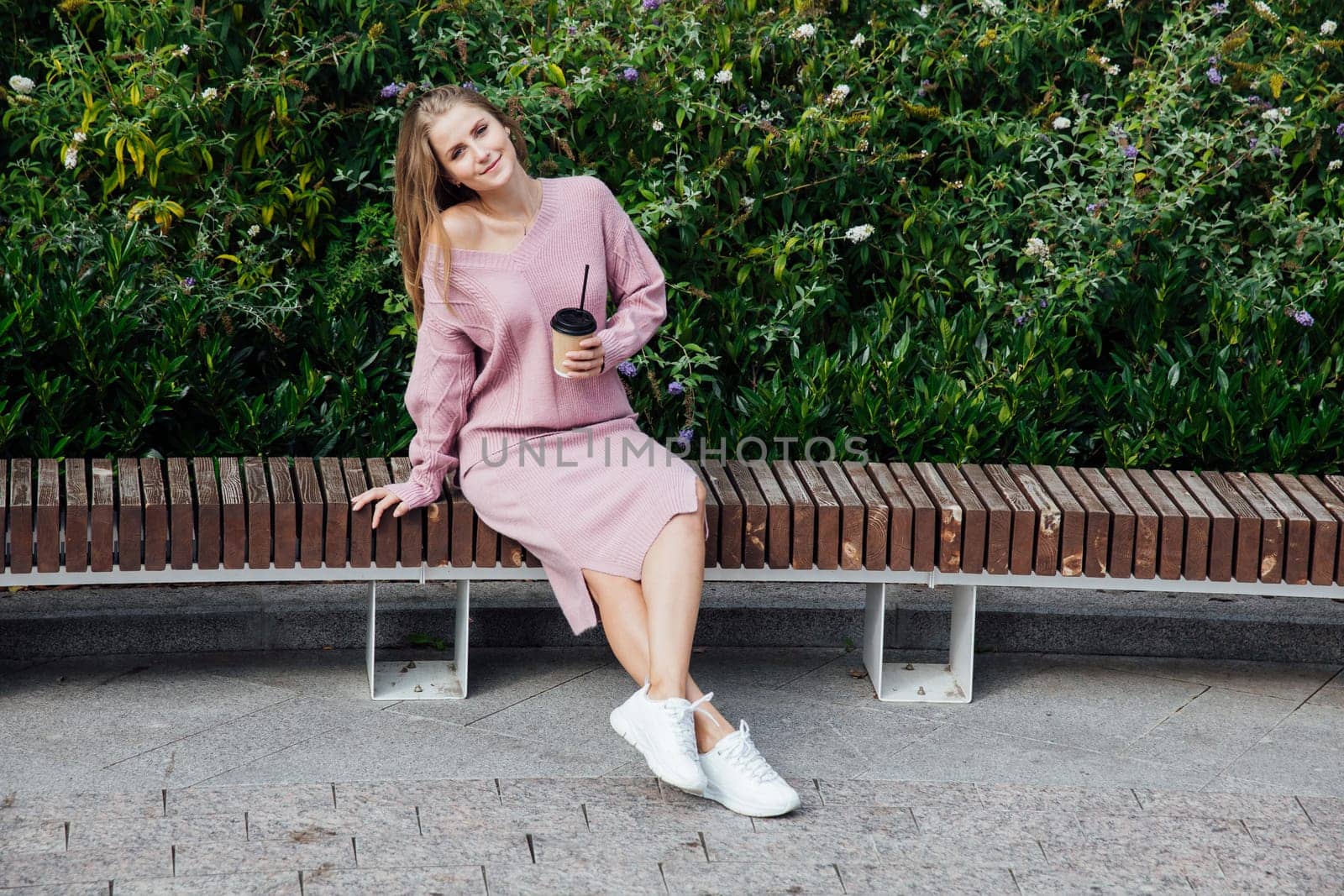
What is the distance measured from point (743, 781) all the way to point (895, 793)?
1.15ft

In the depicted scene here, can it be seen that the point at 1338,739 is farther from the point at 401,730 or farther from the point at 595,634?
the point at 401,730

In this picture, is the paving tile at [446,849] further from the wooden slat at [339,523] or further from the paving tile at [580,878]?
the wooden slat at [339,523]

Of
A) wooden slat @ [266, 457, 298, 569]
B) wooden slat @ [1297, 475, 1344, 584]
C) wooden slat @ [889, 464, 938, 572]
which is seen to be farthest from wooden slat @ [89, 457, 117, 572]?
wooden slat @ [1297, 475, 1344, 584]

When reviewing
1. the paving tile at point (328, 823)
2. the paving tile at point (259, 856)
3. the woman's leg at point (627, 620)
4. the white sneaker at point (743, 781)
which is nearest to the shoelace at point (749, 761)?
the white sneaker at point (743, 781)

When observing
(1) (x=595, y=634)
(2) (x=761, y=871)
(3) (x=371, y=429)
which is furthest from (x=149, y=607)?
(2) (x=761, y=871)

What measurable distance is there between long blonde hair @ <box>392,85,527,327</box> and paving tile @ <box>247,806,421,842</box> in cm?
115

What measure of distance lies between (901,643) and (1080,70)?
7.44 feet

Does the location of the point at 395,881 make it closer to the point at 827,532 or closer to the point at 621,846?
the point at 621,846

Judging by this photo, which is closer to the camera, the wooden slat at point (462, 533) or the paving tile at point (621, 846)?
the paving tile at point (621, 846)

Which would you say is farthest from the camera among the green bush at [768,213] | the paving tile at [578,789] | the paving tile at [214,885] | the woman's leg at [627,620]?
the green bush at [768,213]

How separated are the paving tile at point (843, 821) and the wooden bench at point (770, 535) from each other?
0.63 m

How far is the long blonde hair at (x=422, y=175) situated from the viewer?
3.43m

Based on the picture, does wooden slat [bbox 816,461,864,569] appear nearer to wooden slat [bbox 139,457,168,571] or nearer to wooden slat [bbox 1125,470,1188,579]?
wooden slat [bbox 1125,470,1188,579]

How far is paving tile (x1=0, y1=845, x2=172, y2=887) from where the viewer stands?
2.64 meters
